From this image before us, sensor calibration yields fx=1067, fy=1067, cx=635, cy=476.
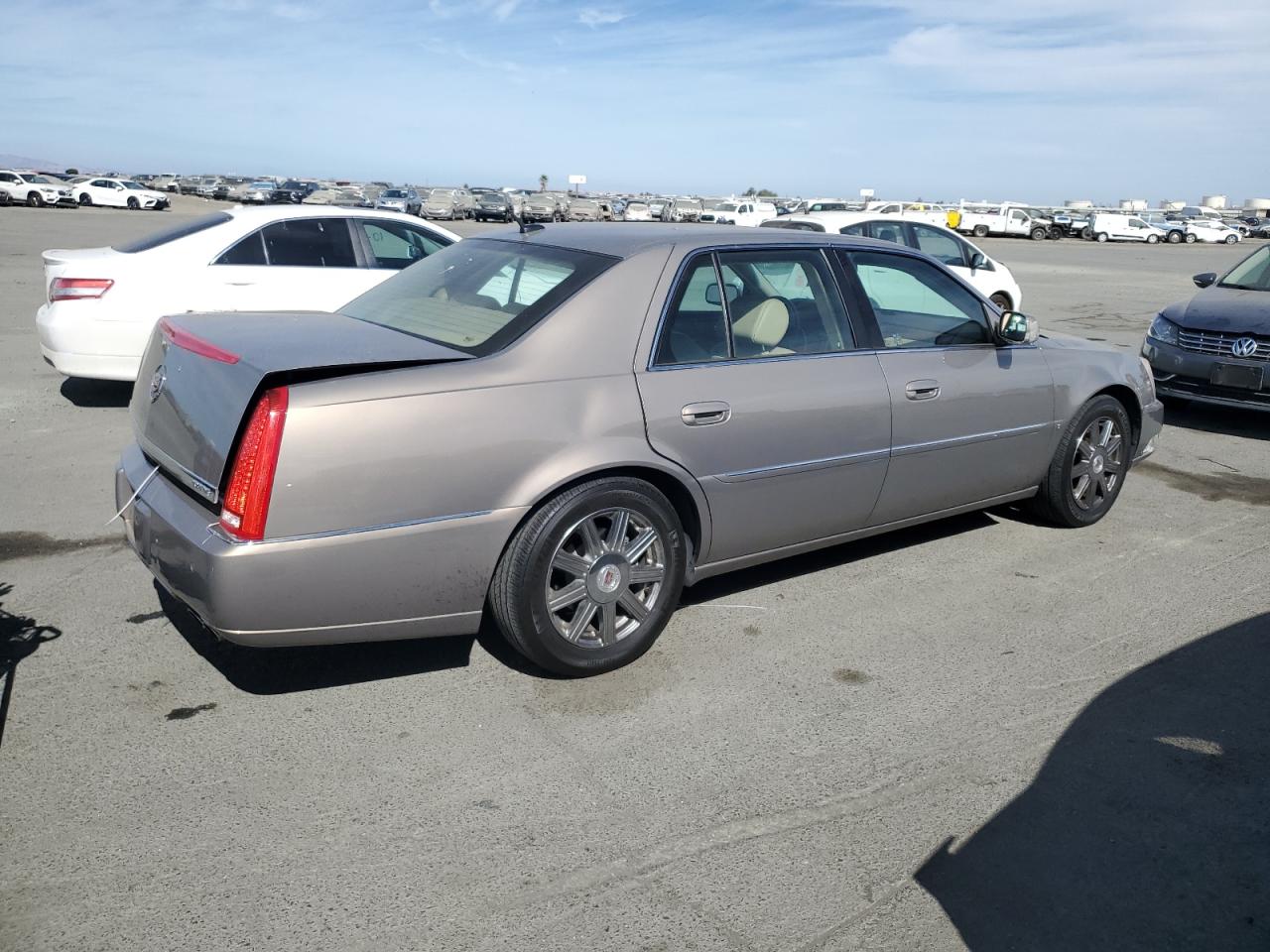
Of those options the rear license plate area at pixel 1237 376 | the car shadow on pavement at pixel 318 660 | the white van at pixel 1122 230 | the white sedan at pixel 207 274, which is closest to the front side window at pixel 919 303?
the car shadow on pavement at pixel 318 660

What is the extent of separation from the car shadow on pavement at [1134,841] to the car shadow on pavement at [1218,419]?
17.5 feet

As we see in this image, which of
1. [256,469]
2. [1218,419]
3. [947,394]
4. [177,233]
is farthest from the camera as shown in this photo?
→ [1218,419]

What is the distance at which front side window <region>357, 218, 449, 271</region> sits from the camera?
8844 mm

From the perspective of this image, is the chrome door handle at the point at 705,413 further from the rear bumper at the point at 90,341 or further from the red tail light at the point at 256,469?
the rear bumper at the point at 90,341

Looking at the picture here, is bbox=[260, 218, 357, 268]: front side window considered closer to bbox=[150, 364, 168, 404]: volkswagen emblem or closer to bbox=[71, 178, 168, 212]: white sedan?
bbox=[150, 364, 168, 404]: volkswagen emblem

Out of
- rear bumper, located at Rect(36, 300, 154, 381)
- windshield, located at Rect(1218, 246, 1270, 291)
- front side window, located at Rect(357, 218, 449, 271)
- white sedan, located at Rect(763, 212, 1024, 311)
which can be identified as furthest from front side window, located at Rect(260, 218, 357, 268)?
windshield, located at Rect(1218, 246, 1270, 291)

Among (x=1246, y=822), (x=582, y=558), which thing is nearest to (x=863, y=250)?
(x=582, y=558)

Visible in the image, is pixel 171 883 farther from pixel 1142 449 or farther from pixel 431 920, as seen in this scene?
pixel 1142 449

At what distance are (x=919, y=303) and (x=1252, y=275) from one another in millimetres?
6042

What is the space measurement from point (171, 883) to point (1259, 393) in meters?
8.06

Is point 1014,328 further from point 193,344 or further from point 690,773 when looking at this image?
point 193,344

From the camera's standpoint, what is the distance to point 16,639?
4090 millimetres

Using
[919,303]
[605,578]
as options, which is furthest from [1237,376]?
[605,578]

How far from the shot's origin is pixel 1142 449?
19.9 ft
